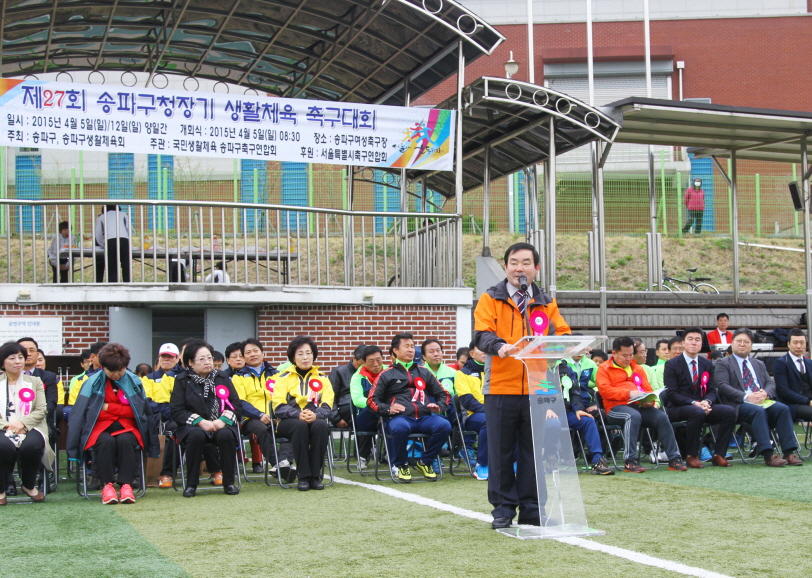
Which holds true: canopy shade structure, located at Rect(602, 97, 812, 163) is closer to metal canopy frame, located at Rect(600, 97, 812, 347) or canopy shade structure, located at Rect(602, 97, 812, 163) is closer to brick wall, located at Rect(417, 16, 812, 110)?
metal canopy frame, located at Rect(600, 97, 812, 347)

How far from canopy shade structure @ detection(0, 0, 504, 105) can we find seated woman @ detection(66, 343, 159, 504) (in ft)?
21.9

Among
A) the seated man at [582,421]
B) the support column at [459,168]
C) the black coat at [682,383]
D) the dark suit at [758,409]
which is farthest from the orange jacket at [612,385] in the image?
the support column at [459,168]

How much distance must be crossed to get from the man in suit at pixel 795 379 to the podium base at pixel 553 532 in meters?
5.43

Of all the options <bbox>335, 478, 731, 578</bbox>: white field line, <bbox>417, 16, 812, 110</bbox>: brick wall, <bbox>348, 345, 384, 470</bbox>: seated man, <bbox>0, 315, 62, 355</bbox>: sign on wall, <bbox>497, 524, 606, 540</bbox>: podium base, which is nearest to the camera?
<bbox>335, 478, 731, 578</bbox>: white field line

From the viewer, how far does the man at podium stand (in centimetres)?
585

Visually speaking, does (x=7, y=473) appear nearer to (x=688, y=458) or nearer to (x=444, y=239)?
(x=688, y=458)

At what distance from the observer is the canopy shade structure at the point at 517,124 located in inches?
494

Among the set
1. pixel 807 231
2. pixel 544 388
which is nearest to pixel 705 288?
pixel 807 231

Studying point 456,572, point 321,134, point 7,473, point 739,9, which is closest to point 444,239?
point 321,134

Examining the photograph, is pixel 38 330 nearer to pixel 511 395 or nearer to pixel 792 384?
pixel 511 395

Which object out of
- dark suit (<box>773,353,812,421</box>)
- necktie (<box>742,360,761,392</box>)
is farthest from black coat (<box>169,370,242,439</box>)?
dark suit (<box>773,353,812,421</box>)

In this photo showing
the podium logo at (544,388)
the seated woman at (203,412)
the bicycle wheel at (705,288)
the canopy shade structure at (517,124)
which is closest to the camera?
the podium logo at (544,388)

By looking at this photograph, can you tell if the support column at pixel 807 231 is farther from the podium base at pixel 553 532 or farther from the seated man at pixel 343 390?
the podium base at pixel 553 532

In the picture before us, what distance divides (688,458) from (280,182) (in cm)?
1431
